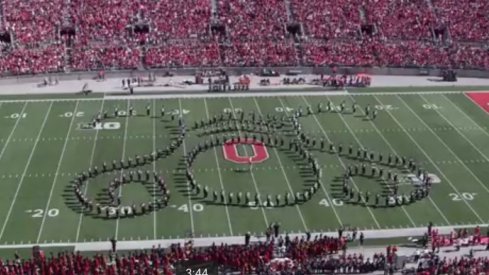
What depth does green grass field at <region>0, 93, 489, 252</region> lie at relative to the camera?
26.9 meters

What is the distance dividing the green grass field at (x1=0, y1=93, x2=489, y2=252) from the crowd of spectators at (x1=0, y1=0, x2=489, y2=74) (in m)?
6.36

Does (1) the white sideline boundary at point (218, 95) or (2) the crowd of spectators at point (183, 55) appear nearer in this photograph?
(1) the white sideline boundary at point (218, 95)

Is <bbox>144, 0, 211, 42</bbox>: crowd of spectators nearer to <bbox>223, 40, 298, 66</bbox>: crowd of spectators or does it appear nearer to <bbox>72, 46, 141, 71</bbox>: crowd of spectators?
<bbox>72, 46, 141, 71</bbox>: crowd of spectators

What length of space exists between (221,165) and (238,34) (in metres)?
19.0

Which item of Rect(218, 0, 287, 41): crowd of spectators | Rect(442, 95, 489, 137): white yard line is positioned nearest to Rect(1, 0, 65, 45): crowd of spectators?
Rect(218, 0, 287, 41): crowd of spectators

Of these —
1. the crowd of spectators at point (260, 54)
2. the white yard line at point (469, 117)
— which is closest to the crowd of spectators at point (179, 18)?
the crowd of spectators at point (260, 54)

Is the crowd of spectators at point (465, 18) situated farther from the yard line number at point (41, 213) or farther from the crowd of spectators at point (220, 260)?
the yard line number at point (41, 213)

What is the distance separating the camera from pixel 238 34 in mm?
49125

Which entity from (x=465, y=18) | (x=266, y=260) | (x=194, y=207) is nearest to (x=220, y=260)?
(x=266, y=260)

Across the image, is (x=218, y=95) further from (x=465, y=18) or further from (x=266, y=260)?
(x=465, y=18)

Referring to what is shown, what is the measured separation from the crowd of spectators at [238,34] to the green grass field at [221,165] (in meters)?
6.36

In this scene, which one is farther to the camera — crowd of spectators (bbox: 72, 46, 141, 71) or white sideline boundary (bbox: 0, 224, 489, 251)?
crowd of spectators (bbox: 72, 46, 141, 71)

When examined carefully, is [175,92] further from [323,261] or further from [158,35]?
[323,261]

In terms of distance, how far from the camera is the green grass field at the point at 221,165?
88.2ft
